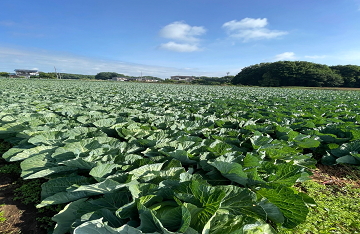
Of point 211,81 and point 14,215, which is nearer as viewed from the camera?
point 14,215

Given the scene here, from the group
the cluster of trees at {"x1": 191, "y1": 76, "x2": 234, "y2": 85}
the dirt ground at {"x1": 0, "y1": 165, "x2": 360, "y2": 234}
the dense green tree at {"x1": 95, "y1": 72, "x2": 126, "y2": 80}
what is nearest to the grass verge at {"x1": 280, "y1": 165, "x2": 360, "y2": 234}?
the dirt ground at {"x1": 0, "y1": 165, "x2": 360, "y2": 234}

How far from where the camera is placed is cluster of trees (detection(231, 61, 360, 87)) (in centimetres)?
5144

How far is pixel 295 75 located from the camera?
55844 mm

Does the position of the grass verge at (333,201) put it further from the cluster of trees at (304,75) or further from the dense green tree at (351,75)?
the dense green tree at (351,75)

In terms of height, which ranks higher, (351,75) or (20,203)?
(351,75)

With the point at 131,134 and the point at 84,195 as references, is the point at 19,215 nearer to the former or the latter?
the point at 84,195

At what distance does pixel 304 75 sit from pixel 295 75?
2.29 meters

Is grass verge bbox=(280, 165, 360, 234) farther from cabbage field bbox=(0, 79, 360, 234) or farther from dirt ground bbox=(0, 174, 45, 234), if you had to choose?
dirt ground bbox=(0, 174, 45, 234)

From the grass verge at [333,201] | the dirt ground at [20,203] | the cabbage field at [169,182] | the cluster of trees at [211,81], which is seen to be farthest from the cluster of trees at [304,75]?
the cabbage field at [169,182]

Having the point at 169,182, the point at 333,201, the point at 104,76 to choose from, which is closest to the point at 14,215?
the point at 169,182

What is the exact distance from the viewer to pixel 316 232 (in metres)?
1.77

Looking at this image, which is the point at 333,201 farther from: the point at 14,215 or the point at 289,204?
the point at 14,215

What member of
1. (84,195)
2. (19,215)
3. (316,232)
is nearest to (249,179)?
(316,232)

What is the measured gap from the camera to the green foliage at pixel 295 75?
169 feet
